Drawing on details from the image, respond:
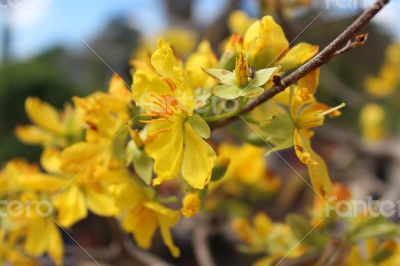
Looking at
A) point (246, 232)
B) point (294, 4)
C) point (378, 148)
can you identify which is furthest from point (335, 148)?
point (246, 232)

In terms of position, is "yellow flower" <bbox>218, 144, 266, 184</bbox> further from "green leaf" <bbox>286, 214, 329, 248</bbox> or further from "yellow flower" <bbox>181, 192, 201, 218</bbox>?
"yellow flower" <bbox>181, 192, 201, 218</bbox>

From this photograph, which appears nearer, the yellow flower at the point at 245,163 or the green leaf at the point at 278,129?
the green leaf at the point at 278,129

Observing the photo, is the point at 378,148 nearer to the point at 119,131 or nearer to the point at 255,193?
the point at 255,193

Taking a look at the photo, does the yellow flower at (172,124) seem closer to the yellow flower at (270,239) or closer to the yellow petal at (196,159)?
the yellow petal at (196,159)

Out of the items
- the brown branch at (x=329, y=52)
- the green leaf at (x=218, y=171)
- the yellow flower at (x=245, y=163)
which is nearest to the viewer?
the brown branch at (x=329, y=52)

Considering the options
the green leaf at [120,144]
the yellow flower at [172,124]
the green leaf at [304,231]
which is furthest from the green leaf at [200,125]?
the green leaf at [304,231]

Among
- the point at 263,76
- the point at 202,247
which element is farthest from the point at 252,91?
the point at 202,247

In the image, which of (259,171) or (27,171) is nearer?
(27,171)
